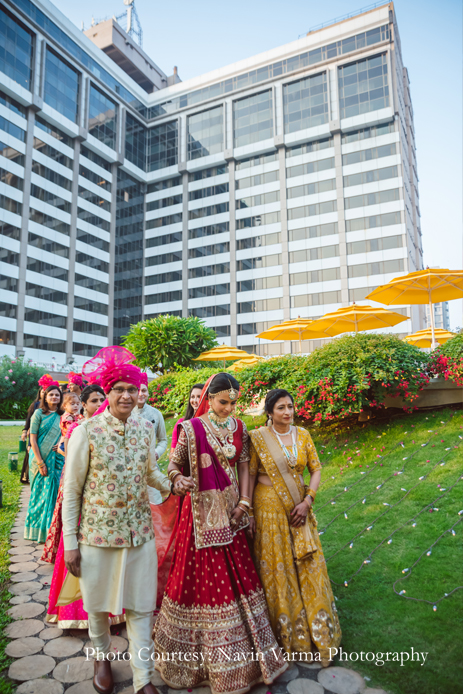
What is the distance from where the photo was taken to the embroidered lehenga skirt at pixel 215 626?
2715 millimetres

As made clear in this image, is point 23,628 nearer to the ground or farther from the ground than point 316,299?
nearer to the ground

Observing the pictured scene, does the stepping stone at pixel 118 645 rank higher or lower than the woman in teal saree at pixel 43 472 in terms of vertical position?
lower

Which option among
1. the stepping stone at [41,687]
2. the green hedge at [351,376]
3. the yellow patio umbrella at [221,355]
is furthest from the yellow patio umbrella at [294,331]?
the stepping stone at [41,687]

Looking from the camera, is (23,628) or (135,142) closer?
(23,628)

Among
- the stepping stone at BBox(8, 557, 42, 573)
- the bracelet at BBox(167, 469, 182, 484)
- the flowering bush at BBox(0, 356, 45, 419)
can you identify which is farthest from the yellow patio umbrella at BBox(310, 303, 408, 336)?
the flowering bush at BBox(0, 356, 45, 419)

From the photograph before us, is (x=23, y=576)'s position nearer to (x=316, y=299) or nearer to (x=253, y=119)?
(x=316, y=299)

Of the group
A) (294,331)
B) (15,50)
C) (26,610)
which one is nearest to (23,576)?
(26,610)

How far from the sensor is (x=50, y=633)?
3.36 meters

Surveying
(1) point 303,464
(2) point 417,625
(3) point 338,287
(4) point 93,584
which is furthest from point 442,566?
(3) point 338,287

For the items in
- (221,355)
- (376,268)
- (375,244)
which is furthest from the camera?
(375,244)

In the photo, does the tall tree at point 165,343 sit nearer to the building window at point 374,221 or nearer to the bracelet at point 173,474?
the bracelet at point 173,474

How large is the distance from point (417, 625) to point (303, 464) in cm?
135

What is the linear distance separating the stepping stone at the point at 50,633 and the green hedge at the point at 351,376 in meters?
4.33

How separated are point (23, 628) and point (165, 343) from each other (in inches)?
473
